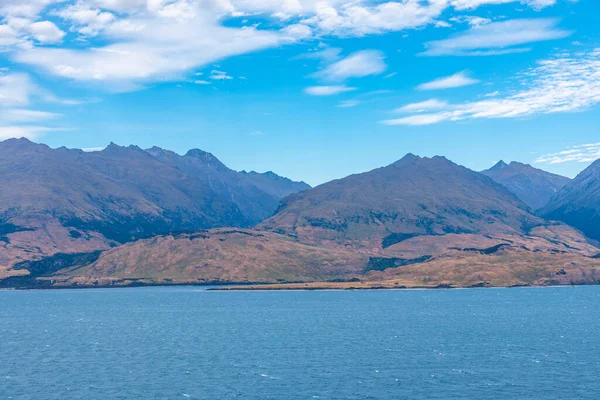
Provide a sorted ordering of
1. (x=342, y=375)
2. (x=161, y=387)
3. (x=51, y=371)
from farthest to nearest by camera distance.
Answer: (x=51, y=371) → (x=342, y=375) → (x=161, y=387)

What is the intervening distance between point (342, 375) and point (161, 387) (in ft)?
120

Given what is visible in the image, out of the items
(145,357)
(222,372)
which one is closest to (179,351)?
(145,357)

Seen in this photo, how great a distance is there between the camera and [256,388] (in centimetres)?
13350

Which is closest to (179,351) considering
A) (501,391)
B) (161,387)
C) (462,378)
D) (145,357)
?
(145,357)

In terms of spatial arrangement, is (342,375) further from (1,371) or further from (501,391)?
(1,371)

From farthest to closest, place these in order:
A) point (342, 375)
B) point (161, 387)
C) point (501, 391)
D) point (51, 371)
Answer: point (51, 371) → point (342, 375) → point (161, 387) → point (501, 391)

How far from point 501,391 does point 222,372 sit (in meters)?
58.3

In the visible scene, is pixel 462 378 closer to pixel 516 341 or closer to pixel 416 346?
pixel 416 346

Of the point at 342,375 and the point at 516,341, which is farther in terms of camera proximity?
the point at 516,341

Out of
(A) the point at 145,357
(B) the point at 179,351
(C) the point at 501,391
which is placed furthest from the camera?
(B) the point at 179,351

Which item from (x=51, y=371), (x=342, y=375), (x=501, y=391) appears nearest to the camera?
(x=501, y=391)

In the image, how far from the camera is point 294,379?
142 meters

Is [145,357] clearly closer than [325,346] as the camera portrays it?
Yes

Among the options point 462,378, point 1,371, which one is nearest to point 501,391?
point 462,378
